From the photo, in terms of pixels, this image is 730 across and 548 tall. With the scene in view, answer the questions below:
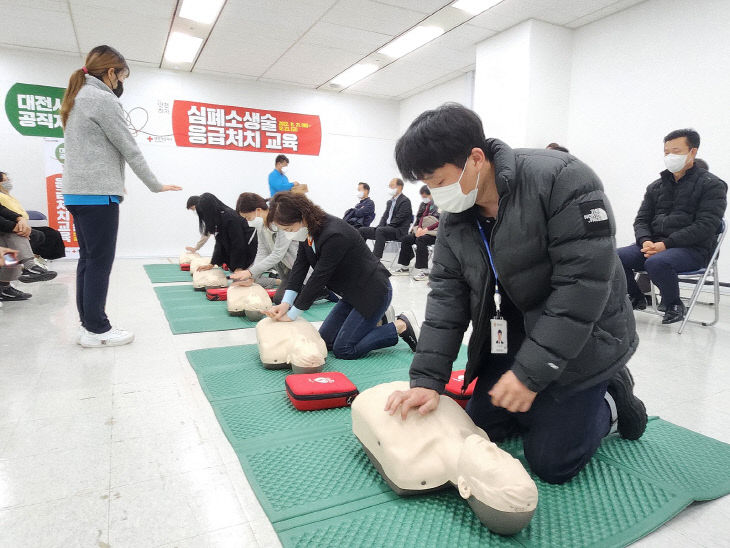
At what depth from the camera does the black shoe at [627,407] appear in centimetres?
150

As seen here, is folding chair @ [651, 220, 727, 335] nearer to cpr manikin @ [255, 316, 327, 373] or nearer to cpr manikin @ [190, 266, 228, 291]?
cpr manikin @ [255, 316, 327, 373]

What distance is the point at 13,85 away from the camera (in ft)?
20.6

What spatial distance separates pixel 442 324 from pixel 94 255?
1951mm

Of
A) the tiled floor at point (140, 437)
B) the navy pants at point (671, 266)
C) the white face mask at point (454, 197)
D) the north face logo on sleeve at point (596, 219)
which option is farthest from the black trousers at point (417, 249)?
the north face logo on sleeve at point (596, 219)

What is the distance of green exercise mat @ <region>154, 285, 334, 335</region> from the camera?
306 cm

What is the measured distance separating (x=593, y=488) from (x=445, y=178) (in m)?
0.99

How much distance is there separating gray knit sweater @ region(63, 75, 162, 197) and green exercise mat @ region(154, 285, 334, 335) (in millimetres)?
1012

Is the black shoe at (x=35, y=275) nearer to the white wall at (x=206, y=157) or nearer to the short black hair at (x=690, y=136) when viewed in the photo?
the white wall at (x=206, y=157)

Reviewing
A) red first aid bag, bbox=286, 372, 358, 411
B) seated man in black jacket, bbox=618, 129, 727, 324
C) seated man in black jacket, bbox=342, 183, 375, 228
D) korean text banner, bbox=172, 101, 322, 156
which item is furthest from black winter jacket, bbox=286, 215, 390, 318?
korean text banner, bbox=172, 101, 322, 156

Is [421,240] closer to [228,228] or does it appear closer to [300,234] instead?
[228,228]

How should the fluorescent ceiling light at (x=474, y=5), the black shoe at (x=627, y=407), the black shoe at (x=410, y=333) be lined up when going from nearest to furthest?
1. the black shoe at (x=627, y=407)
2. the black shoe at (x=410, y=333)
3. the fluorescent ceiling light at (x=474, y=5)

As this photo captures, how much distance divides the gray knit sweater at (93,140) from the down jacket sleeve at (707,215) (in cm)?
351

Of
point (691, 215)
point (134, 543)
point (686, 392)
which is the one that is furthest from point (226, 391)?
point (691, 215)

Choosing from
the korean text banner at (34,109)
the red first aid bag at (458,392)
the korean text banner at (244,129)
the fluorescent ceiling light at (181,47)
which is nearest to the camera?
the red first aid bag at (458,392)
